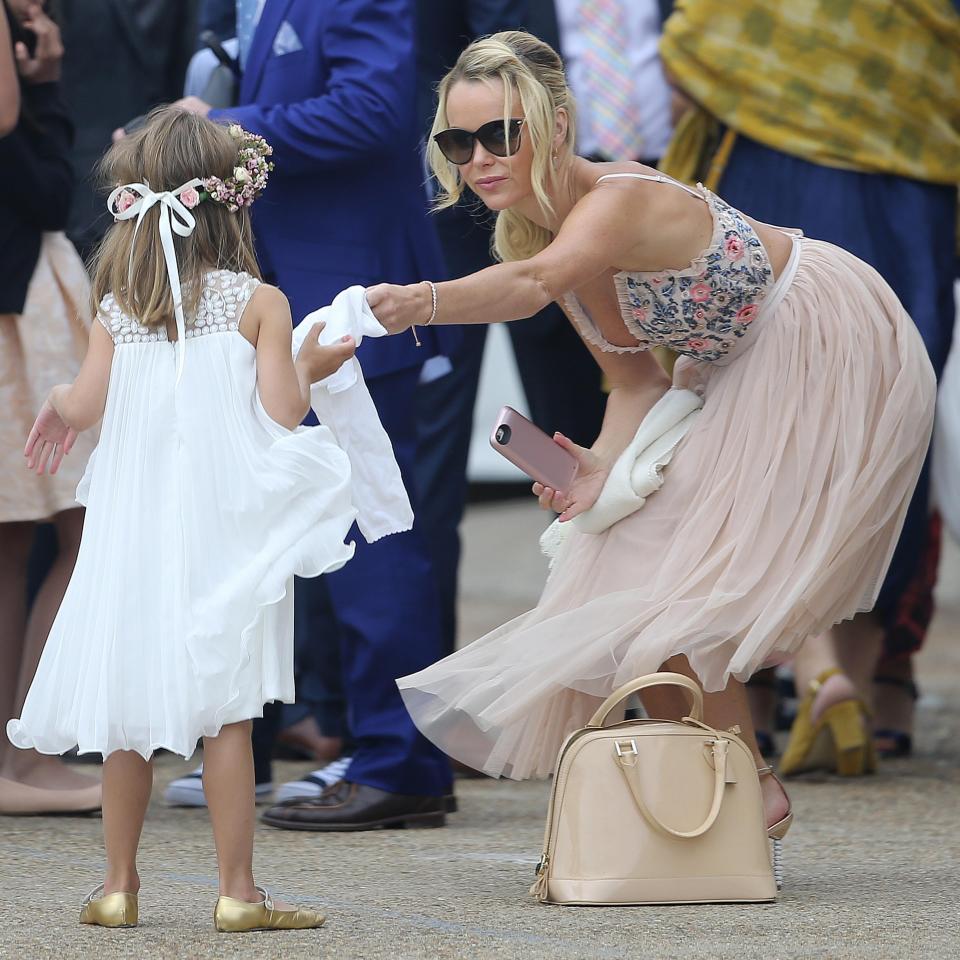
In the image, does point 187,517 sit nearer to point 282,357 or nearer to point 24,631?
point 282,357

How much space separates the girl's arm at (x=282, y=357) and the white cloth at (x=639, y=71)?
1.92 metres

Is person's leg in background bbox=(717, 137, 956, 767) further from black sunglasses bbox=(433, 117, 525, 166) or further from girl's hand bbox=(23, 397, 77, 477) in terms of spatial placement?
girl's hand bbox=(23, 397, 77, 477)

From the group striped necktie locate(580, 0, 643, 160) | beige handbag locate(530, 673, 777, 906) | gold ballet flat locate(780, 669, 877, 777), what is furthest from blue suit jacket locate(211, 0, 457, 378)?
gold ballet flat locate(780, 669, 877, 777)

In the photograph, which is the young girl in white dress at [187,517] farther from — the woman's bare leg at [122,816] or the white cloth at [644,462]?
the white cloth at [644,462]

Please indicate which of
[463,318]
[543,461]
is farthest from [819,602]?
[463,318]

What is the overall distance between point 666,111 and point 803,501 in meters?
1.76

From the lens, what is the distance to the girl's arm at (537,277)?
2.72 metres

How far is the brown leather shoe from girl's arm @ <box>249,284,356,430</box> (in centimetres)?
115

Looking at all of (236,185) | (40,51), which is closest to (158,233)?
(236,185)

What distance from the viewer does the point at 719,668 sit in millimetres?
2912

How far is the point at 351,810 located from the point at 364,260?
42.9 inches

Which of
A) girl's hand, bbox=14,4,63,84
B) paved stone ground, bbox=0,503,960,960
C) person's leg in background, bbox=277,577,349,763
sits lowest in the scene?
person's leg in background, bbox=277,577,349,763

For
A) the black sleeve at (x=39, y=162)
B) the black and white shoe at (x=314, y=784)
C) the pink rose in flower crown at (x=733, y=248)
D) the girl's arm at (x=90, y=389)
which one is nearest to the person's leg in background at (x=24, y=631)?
the black and white shoe at (x=314, y=784)

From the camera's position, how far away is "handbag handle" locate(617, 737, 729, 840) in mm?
2760
